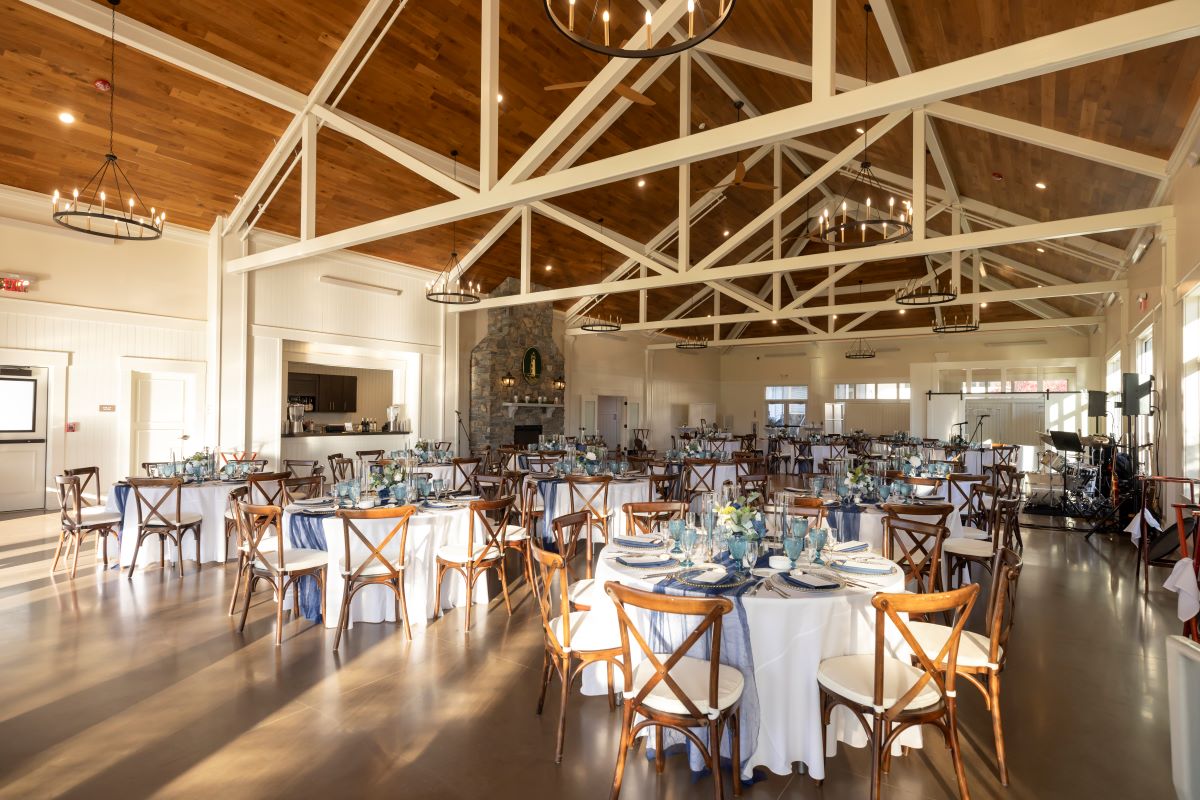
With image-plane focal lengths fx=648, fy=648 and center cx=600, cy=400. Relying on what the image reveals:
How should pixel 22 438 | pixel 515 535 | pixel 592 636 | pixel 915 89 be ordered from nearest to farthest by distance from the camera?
pixel 592 636 → pixel 915 89 → pixel 515 535 → pixel 22 438

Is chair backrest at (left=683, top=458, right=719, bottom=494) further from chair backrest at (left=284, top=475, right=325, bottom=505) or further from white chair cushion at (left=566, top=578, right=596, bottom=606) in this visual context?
white chair cushion at (left=566, top=578, right=596, bottom=606)

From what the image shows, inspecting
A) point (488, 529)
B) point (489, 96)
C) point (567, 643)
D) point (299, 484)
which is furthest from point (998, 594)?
point (489, 96)

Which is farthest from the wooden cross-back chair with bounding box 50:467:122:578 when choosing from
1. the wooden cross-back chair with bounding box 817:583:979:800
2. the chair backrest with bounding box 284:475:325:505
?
the wooden cross-back chair with bounding box 817:583:979:800

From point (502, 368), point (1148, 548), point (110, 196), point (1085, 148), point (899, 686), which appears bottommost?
point (1148, 548)

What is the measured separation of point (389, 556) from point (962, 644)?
361cm

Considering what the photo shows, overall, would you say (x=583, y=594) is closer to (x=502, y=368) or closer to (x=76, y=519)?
(x=76, y=519)

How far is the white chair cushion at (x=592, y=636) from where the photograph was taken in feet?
9.96

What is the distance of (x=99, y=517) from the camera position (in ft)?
20.0

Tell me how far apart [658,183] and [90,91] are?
28.0 ft

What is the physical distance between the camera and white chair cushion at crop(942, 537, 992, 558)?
16.1 feet

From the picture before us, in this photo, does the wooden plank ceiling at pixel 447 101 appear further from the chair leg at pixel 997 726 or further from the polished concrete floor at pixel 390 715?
the chair leg at pixel 997 726

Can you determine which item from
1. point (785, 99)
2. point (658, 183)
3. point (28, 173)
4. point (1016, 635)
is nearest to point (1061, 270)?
point (785, 99)

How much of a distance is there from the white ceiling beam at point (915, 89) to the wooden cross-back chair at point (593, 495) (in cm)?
284

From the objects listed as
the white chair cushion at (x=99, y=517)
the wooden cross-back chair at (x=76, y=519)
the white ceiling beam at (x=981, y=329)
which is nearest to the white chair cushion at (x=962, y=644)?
the wooden cross-back chair at (x=76, y=519)
